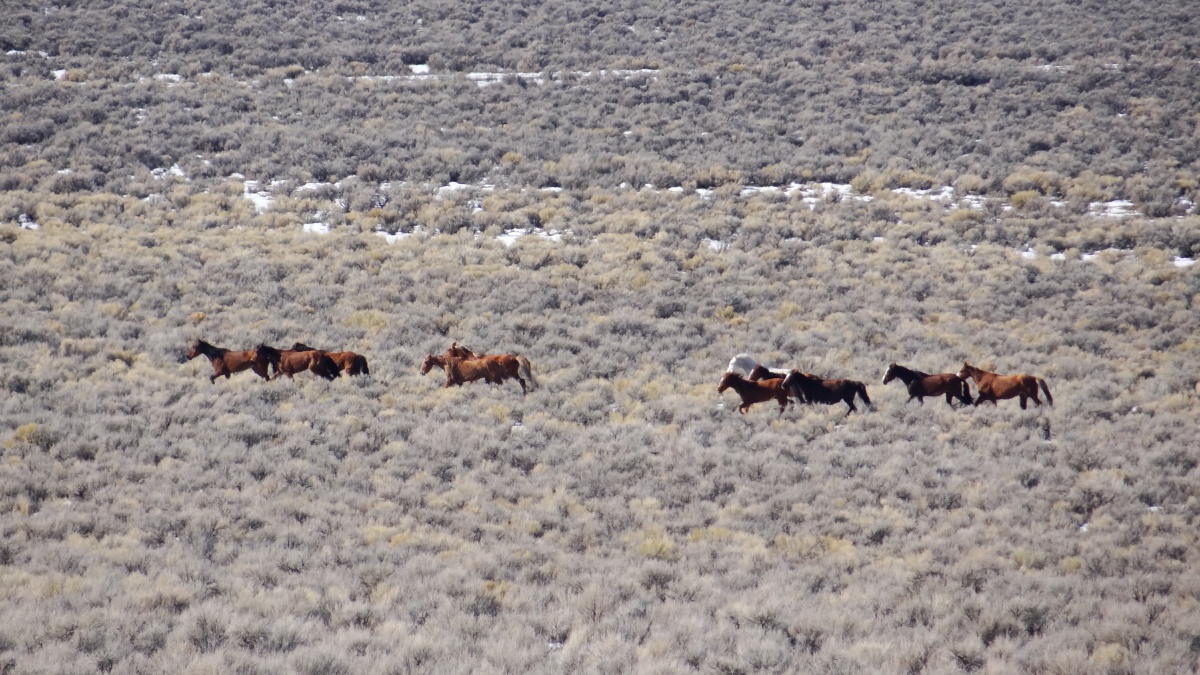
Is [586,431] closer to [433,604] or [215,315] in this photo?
[433,604]

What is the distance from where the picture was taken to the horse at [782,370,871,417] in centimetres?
1377

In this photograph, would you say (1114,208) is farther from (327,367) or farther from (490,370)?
(327,367)

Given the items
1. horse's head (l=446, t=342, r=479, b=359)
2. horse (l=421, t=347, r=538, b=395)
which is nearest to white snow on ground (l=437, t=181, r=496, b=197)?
horse's head (l=446, t=342, r=479, b=359)

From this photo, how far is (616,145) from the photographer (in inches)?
1245

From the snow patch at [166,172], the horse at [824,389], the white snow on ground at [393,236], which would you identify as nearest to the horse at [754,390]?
the horse at [824,389]

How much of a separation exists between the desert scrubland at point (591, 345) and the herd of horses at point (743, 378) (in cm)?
31

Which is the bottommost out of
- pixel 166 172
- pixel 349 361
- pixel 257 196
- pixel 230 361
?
pixel 349 361

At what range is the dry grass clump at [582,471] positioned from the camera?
24.6 feet

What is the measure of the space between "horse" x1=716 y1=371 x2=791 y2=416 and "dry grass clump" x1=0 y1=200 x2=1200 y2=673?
30cm

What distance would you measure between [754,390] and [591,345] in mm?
4299

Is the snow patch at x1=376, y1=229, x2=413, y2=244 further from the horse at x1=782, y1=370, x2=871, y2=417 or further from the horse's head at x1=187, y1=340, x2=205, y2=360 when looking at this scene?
the horse at x1=782, y1=370, x2=871, y2=417

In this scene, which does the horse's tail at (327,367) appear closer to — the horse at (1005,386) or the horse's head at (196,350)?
the horse's head at (196,350)

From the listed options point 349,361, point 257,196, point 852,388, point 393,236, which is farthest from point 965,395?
point 257,196

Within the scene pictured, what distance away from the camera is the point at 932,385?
1407 centimetres
